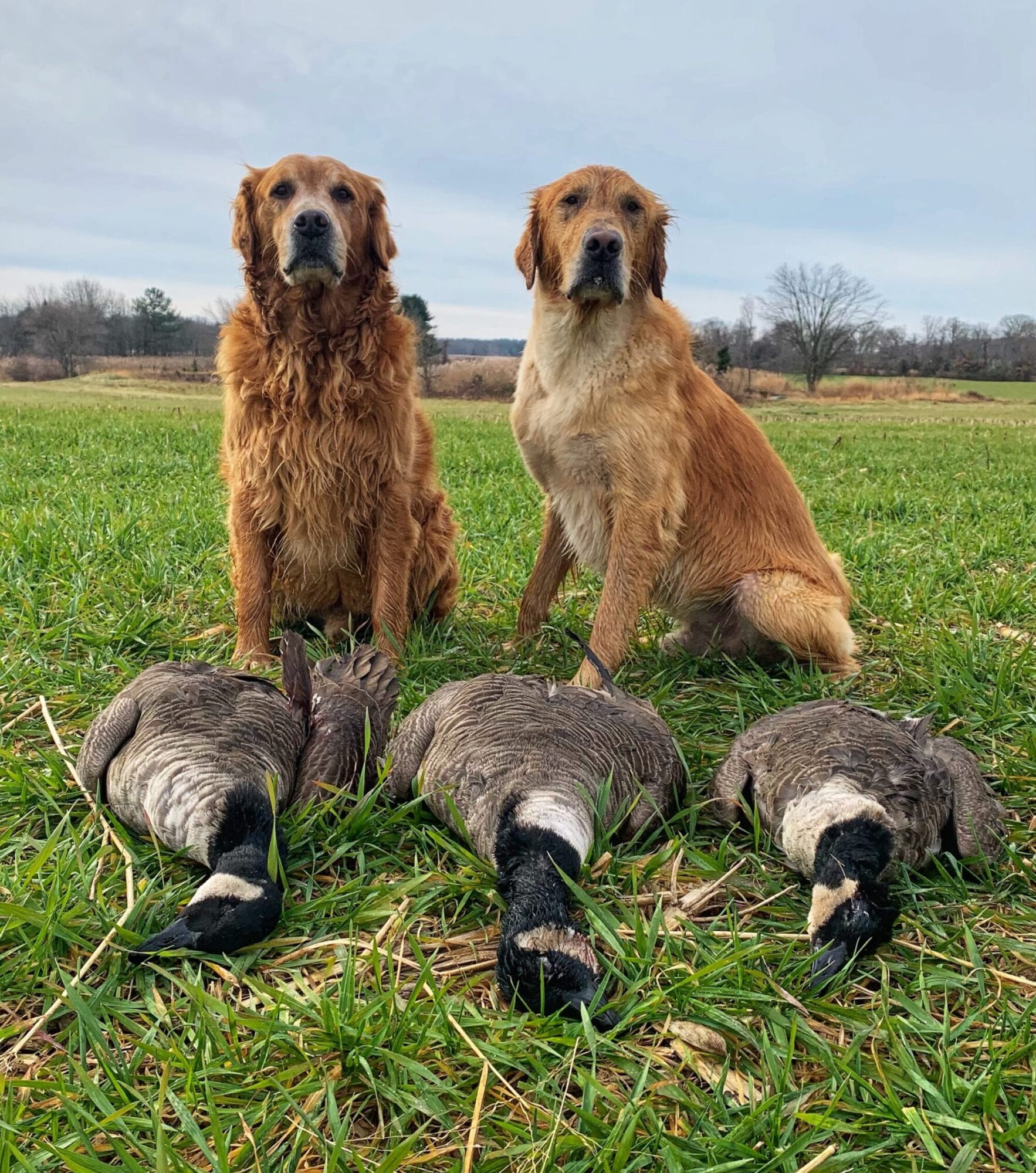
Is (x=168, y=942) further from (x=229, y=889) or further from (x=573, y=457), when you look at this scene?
(x=573, y=457)

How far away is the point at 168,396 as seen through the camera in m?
29.4

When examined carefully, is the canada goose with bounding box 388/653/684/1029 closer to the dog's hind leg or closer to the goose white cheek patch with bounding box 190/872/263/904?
the goose white cheek patch with bounding box 190/872/263/904

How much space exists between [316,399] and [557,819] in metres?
2.47

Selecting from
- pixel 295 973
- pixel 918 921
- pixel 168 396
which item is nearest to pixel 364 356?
pixel 295 973

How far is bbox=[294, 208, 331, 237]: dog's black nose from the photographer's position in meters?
3.76

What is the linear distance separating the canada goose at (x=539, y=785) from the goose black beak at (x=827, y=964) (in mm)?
482

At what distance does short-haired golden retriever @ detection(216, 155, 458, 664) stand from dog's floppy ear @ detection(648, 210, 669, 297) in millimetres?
1144

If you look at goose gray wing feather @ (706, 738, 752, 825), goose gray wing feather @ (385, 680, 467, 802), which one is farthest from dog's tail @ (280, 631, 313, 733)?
goose gray wing feather @ (706, 738, 752, 825)

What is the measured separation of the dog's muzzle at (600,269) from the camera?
366 cm

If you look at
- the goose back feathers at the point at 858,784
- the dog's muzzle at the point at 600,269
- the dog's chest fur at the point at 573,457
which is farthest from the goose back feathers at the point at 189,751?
the dog's muzzle at the point at 600,269

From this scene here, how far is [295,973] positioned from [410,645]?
85.7 inches

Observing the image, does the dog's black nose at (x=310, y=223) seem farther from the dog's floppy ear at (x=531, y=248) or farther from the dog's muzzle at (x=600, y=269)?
the dog's muzzle at (x=600, y=269)

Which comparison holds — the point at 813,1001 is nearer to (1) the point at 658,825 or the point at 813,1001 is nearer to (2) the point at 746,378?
(1) the point at 658,825

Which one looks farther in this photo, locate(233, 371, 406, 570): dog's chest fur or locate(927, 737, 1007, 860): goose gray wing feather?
locate(233, 371, 406, 570): dog's chest fur
